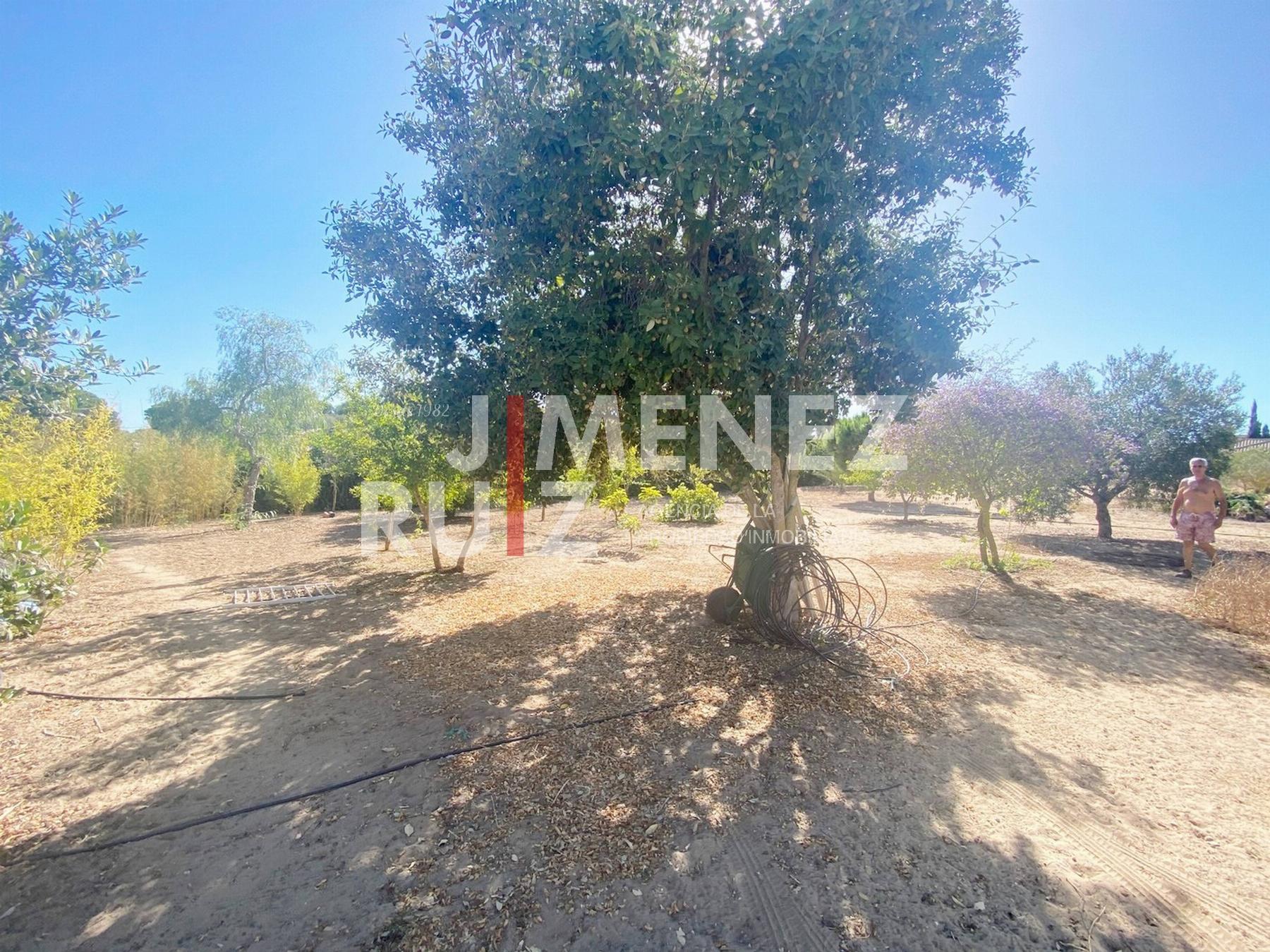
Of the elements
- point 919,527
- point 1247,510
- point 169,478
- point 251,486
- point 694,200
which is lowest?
point 919,527

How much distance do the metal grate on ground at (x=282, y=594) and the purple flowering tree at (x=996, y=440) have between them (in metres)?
8.79

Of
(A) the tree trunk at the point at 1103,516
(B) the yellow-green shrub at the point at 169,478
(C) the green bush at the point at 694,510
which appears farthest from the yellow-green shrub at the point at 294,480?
(A) the tree trunk at the point at 1103,516

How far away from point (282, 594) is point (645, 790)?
7303 millimetres

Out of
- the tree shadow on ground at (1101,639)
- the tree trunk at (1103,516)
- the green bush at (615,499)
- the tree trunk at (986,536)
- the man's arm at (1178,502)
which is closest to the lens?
the tree shadow on ground at (1101,639)

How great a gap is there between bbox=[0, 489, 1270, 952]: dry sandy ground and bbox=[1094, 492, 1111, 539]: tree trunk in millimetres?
7145

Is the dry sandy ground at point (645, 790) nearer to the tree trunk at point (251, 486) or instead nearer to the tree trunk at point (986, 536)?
the tree trunk at point (986, 536)

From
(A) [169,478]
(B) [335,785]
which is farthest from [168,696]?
(A) [169,478]

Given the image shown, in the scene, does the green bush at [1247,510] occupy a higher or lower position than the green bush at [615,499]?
lower

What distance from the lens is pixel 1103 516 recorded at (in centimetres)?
1183

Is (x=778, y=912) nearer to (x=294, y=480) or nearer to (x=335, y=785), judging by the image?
(x=335, y=785)

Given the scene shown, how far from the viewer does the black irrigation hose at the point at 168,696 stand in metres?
4.14

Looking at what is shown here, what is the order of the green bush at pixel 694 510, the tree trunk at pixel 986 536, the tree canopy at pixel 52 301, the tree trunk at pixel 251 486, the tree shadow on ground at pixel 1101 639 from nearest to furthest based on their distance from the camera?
the tree canopy at pixel 52 301
the tree shadow on ground at pixel 1101 639
the tree trunk at pixel 986 536
the green bush at pixel 694 510
the tree trunk at pixel 251 486

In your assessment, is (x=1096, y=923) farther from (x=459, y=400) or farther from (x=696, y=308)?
(x=459, y=400)

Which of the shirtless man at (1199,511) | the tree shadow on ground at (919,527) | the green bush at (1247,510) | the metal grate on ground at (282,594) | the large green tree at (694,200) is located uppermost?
the large green tree at (694,200)
